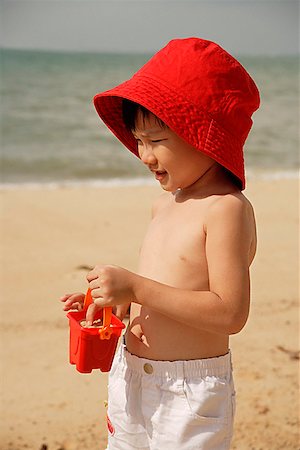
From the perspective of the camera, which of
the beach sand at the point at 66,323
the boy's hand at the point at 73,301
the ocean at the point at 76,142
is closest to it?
the boy's hand at the point at 73,301

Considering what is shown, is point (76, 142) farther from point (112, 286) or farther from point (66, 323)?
point (112, 286)

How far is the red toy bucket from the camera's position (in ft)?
5.94

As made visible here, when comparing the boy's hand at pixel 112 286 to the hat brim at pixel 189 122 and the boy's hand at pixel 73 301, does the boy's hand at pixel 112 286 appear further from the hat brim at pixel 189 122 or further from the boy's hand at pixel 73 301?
the hat brim at pixel 189 122

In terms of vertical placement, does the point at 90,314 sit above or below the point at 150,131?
below

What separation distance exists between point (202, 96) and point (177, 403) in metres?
0.71

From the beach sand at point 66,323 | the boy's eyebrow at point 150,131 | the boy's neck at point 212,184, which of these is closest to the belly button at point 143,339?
the boy's neck at point 212,184

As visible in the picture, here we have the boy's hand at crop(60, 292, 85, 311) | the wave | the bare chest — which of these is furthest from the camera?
the wave

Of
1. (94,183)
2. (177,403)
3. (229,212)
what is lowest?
(94,183)

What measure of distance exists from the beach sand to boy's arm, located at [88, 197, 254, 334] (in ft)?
4.07

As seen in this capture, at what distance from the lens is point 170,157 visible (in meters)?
1.83

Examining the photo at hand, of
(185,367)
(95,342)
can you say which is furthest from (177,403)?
(95,342)

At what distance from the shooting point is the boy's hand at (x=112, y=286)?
5.61ft

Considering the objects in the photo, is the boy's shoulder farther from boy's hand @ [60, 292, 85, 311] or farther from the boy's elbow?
boy's hand @ [60, 292, 85, 311]

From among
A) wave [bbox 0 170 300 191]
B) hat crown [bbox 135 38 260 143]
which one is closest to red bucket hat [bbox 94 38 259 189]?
hat crown [bbox 135 38 260 143]
